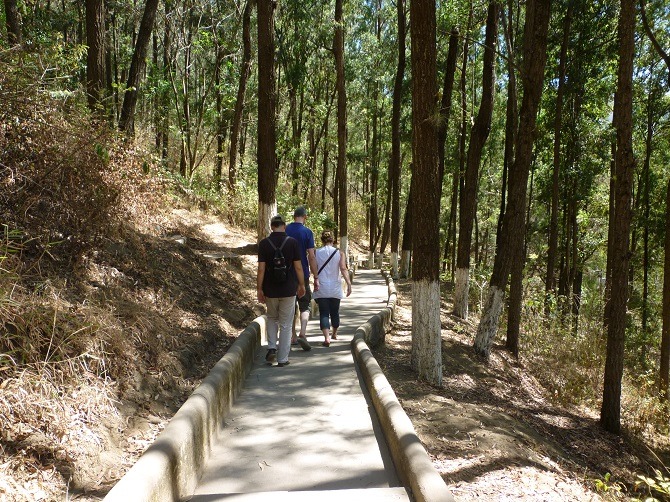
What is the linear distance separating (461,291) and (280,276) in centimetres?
942

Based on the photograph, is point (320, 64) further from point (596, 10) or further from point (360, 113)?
point (596, 10)

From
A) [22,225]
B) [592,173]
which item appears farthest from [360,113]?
[22,225]

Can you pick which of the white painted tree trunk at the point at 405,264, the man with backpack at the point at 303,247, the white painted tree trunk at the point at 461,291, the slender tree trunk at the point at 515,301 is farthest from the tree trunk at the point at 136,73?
the white painted tree trunk at the point at 405,264

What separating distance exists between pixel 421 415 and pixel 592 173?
18.5m

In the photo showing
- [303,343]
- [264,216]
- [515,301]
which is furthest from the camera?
[264,216]

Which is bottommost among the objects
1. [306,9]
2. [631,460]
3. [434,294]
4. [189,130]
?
[631,460]

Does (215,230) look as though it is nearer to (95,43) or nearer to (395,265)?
(95,43)

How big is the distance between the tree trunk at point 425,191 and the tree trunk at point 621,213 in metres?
3.27

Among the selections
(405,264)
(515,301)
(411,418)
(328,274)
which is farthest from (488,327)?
(405,264)

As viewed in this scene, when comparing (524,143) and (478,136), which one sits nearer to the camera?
(524,143)

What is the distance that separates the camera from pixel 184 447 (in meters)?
4.49

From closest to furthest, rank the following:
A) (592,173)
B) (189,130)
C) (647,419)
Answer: (647,419) < (592,173) < (189,130)

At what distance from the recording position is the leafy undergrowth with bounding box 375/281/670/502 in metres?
5.52

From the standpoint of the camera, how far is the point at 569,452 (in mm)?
8398
